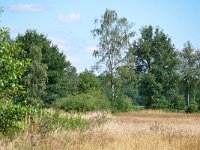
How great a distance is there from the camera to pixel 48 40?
64812 mm

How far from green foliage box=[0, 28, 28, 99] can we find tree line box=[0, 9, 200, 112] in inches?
Result: 512

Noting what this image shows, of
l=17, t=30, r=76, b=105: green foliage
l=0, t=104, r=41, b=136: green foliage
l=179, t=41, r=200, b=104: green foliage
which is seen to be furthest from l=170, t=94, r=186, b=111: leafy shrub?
l=0, t=104, r=41, b=136: green foliage

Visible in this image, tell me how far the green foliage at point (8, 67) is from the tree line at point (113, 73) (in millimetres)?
13006

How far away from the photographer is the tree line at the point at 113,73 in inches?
2092

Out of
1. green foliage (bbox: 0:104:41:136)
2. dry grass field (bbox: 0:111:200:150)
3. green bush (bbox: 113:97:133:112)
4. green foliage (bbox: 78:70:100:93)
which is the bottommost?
dry grass field (bbox: 0:111:200:150)

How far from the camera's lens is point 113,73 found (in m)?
57.8

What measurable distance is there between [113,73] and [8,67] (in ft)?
148

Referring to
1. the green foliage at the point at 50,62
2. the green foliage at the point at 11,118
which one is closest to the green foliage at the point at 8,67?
the green foliage at the point at 11,118

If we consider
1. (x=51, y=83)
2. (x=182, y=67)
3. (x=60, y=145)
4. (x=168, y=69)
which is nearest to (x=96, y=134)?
(x=60, y=145)

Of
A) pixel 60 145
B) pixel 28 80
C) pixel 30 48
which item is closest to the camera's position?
pixel 60 145

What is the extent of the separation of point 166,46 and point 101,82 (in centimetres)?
2159

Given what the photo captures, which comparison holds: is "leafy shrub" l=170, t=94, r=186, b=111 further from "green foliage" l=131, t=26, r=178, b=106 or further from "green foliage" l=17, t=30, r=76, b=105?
"green foliage" l=17, t=30, r=76, b=105

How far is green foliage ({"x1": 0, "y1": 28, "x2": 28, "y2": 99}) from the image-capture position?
42.0ft

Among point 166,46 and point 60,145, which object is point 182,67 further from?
point 60,145
